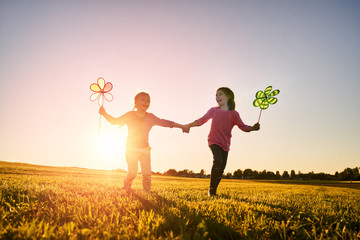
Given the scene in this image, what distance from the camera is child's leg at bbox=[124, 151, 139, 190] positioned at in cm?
493

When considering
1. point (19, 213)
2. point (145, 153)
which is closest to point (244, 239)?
point (19, 213)

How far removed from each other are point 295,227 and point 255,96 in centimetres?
400

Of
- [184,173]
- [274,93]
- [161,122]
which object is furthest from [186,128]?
[184,173]

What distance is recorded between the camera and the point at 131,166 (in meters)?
4.93

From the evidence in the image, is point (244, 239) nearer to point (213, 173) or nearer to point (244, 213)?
point (244, 213)

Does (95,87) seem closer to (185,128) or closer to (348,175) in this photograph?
(185,128)

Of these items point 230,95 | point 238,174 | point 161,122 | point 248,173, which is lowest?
point 238,174

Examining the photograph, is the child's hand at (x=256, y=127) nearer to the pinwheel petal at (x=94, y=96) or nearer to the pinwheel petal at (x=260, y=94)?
the pinwheel petal at (x=260, y=94)

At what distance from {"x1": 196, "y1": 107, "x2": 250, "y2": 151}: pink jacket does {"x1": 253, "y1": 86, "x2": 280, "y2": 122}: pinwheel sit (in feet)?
2.09

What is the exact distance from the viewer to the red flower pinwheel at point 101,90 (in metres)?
5.81

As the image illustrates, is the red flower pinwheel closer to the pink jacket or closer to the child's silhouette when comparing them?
the child's silhouette

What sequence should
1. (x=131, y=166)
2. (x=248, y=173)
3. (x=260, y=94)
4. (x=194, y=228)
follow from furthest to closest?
(x=248, y=173) < (x=260, y=94) < (x=131, y=166) < (x=194, y=228)

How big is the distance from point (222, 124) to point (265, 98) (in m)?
1.38

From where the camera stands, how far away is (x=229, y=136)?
5449 mm
